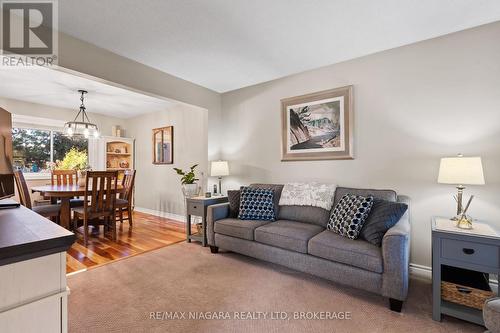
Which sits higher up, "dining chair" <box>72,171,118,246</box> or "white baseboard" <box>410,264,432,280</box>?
"dining chair" <box>72,171,118,246</box>

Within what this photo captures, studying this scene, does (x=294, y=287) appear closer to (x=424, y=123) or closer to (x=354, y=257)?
(x=354, y=257)

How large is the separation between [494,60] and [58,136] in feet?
22.7

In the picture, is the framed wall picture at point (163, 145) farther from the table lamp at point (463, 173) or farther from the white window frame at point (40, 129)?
the table lamp at point (463, 173)

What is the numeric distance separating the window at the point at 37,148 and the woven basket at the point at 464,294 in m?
6.04

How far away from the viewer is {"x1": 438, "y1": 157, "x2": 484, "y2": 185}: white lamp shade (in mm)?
1901

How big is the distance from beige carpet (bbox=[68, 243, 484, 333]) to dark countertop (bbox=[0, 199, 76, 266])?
1163 mm

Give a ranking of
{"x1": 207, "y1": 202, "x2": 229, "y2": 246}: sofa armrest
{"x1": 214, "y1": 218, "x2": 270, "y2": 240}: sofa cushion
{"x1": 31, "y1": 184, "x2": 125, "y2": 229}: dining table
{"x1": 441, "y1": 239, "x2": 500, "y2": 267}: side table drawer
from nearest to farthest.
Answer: {"x1": 441, "y1": 239, "x2": 500, "y2": 267}: side table drawer → {"x1": 214, "y1": 218, "x2": 270, "y2": 240}: sofa cushion → {"x1": 207, "y1": 202, "x2": 229, "y2": 246}: sofa armrest → {"x1": 31, "y1": 184, "x2": 125, "y2": 229}: dining table

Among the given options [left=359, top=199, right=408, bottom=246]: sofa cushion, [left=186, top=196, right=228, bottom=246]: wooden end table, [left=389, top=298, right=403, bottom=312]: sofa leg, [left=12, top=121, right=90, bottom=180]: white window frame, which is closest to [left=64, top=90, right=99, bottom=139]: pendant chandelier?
[left=12, top=121, right=90, bottom=180]: white window frame

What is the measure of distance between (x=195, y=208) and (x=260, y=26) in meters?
2.44

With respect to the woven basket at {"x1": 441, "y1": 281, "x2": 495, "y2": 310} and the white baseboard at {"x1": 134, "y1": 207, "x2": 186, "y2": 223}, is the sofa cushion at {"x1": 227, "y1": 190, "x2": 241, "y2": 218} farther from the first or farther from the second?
the woven basket at {"x1": 441, "y1": 281, "x2": 495, "y2": 310}

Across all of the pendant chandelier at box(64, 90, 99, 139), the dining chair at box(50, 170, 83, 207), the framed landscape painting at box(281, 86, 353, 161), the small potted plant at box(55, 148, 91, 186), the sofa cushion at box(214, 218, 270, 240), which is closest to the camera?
the sofa cushion at box(214, 218, 270, 240)

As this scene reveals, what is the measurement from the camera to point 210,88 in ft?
13.2

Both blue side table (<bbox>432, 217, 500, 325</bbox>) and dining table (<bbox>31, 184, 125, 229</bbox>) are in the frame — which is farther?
dining table (<bbox>31, 184, 125, 229</bbox>)

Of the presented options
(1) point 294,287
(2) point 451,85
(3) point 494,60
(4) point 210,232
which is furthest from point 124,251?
(3) point 494,60
